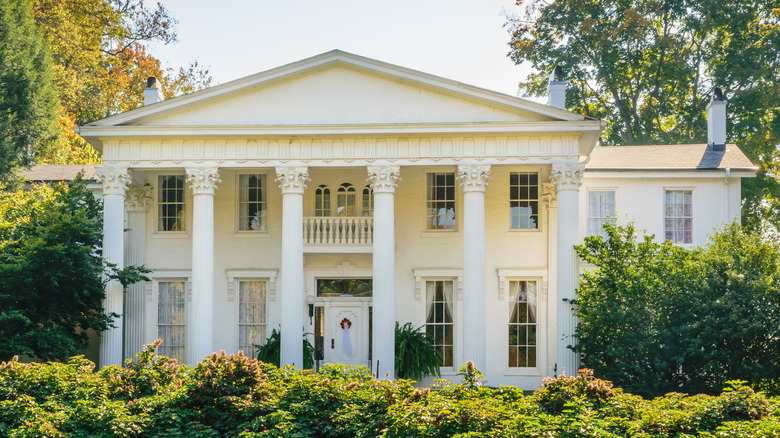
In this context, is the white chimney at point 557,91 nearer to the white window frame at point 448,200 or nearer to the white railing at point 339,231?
the white window frame at point 448,200

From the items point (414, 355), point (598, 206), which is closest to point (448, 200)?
point (598, 206)

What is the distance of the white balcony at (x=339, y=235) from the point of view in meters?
23.1

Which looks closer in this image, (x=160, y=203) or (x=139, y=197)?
(x=139, y=197)

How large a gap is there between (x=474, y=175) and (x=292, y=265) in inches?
228

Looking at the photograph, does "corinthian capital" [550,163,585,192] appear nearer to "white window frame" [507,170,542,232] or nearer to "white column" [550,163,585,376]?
"white column" [550,163,585,376]

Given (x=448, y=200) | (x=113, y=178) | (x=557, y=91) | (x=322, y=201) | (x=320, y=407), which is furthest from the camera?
(x=322, y=201)

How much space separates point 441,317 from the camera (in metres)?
23.9

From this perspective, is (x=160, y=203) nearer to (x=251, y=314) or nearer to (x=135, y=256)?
(x=135, y=256)

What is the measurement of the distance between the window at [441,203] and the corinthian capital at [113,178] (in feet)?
30.5

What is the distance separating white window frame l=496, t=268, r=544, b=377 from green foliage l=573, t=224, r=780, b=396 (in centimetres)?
317

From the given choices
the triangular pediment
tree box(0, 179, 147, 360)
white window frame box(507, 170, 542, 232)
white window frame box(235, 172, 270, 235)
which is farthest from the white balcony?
tree box(0, 179, 147, 360)

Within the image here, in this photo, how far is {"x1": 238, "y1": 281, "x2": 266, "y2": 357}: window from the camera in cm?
2414

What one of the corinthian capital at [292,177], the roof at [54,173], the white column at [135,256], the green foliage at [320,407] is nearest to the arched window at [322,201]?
the corinthian capital at [292,177]

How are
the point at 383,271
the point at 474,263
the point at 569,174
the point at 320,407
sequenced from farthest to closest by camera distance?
the point at 383,271 → the point at 474,263 → the point at 569,174 → the point at 320,407
